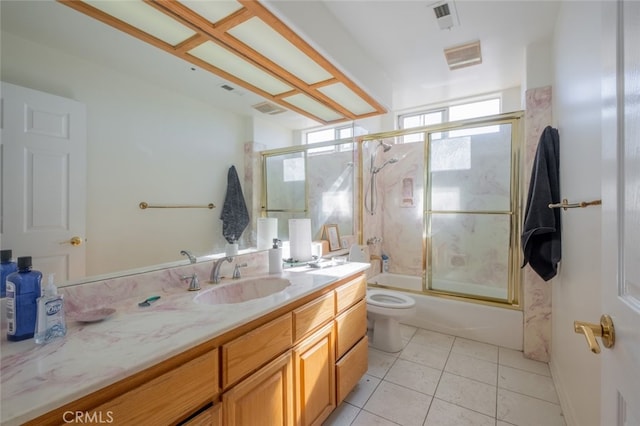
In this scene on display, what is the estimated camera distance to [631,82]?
566mm

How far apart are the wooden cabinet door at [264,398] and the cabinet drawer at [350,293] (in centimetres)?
49

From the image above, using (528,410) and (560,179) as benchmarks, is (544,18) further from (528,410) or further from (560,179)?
(528,410)

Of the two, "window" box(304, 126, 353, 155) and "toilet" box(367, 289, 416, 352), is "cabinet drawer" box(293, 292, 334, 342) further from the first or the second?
"window" box(304, 126, 353, 155)

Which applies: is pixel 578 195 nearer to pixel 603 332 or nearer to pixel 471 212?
pixel 603 332

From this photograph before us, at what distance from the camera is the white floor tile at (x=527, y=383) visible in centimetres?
182

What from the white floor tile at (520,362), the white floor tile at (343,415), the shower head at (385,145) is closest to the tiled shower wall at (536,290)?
the white floor tile at (520,362)

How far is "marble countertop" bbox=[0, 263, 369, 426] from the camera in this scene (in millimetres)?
592

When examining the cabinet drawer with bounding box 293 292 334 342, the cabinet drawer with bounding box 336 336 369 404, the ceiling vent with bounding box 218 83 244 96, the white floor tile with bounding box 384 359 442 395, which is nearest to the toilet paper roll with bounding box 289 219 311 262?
the cabinet drawer with bounding box 293 292 334 342

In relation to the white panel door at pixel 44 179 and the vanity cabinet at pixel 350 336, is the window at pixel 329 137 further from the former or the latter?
the white panel door at pixel 44 179

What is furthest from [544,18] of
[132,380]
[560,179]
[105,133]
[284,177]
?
[132,380]

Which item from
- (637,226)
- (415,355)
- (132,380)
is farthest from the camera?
(415,355)

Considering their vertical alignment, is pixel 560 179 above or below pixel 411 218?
above

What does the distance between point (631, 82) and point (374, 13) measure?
1764 millimetres

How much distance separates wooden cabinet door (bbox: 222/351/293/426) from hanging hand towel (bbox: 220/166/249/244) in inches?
31.4
